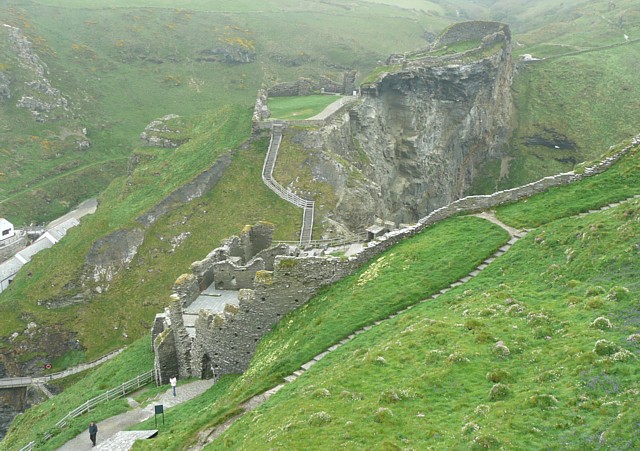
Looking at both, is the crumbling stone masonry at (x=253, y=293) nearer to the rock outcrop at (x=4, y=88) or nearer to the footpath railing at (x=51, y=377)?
the footpath railing at (x=51, y=377)

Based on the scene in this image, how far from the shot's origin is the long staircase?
6144 cm

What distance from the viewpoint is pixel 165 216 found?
222 ft

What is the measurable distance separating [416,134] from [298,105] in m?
18.4

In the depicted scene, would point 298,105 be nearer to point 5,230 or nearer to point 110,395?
point 5,230

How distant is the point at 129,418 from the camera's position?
107 feet

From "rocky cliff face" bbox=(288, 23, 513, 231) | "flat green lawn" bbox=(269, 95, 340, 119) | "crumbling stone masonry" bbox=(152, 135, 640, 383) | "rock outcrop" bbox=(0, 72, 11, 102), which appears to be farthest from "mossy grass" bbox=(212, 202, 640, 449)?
"rock outcrop" bbox=(0, 72, 11, 102)

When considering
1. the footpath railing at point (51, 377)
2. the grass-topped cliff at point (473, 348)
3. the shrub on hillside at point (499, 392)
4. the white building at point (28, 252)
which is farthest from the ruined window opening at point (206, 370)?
the white building at point (28, 252)

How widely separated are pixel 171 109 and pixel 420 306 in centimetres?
12691

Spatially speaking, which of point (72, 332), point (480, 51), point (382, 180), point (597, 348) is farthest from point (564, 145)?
point (597, 348)

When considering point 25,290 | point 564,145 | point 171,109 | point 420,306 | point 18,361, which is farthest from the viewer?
point 171,109

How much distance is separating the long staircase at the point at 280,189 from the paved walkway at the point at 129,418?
25292 mm

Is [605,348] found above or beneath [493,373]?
above

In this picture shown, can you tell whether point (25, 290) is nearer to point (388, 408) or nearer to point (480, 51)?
point (388, 408)

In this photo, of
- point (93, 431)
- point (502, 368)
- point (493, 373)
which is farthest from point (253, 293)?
point (493, 373)
